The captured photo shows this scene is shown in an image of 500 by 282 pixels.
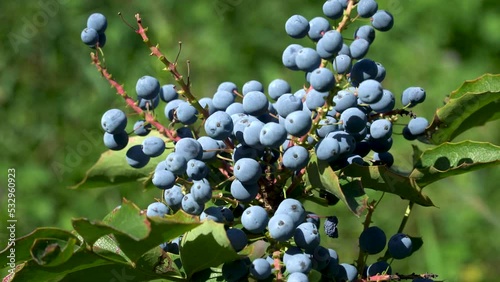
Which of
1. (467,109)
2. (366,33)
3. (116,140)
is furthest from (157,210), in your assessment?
(467,109)

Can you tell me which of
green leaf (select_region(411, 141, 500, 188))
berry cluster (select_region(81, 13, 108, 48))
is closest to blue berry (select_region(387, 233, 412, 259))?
green leaf (select_region(411, 141, 500, 188))

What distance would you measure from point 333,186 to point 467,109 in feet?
1.37

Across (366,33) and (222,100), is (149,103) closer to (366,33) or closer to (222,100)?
(222,100)

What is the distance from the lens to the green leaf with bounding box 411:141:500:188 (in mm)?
1264

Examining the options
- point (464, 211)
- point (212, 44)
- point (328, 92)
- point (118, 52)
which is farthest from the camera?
point (212, 44)

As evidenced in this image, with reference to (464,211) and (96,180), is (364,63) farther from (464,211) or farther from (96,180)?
(464,211)

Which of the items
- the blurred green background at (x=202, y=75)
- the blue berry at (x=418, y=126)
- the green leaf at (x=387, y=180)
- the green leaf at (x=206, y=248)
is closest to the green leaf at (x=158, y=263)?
the green leaf at (x=206, y=248)

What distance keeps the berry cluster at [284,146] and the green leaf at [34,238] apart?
0.21 meters

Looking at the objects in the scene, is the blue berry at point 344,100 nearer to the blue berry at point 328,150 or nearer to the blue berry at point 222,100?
the blue berry at point 328,150

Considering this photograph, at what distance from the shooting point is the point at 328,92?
1207mm

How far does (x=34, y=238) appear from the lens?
106 cm

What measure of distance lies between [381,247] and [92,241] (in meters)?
0.51

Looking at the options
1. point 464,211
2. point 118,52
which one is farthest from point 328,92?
point 118,52

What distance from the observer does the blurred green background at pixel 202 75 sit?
3.79 metres
